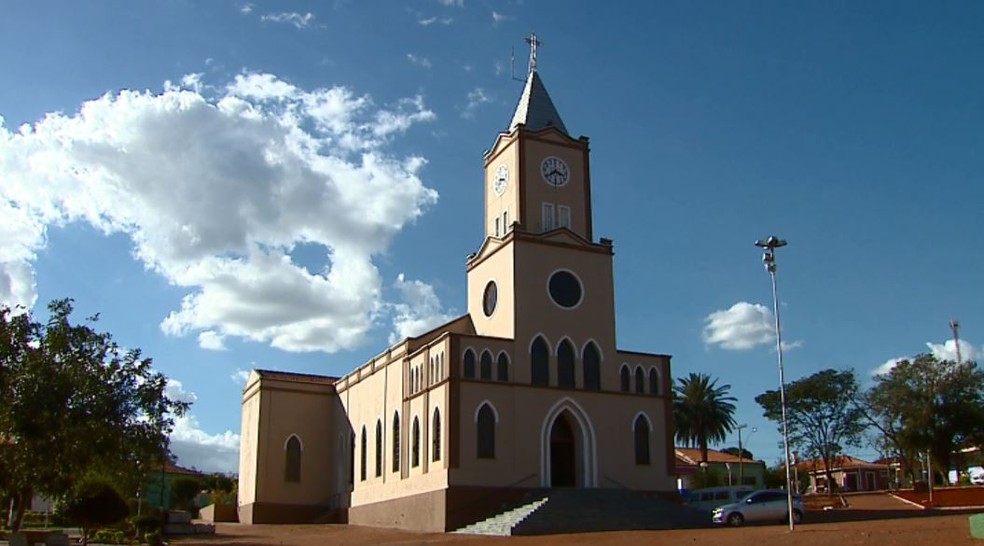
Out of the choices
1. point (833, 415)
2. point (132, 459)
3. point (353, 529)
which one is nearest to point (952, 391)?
point (833, 415)

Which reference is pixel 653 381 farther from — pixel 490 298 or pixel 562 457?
pixel 490 298

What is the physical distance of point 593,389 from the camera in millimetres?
44188

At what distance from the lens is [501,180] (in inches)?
1916

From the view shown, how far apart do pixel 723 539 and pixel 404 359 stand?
22478 mm

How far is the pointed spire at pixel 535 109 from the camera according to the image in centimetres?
4884

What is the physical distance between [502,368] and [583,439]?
480cm

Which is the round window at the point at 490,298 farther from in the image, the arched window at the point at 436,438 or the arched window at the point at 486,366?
the arched window at the point at 436,438

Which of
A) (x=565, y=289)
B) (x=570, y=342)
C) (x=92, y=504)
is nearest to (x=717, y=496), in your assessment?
(x=570, y=342)

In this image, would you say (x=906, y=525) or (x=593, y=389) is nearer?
(x=906, y=525)

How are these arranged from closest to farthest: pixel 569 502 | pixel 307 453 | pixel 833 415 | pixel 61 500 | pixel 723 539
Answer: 1. pixel 723 539
2. pixel 61 500
3. pixel 569 502
4. pixel 307 453
5. pixel 833 415

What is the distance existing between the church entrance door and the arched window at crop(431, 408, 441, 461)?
5.16 m

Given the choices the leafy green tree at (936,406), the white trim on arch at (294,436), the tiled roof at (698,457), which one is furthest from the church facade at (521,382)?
the tiled roof at (698,457)

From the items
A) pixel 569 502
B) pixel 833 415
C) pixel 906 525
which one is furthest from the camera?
pixel 833 415

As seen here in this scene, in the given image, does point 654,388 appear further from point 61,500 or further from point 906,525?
point 61,500
